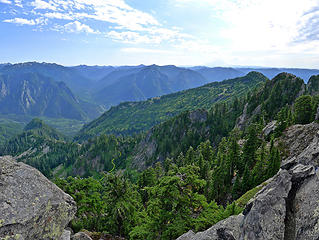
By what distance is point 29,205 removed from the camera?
17031mm

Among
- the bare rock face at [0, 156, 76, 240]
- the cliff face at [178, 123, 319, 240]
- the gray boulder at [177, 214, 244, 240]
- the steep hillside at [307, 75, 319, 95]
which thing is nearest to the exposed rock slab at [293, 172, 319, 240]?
the cliff face at [178, 123, 319, 240]

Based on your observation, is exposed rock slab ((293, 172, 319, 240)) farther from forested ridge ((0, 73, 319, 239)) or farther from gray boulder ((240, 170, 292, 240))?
forested ridge ((0, 73, 319, 239))

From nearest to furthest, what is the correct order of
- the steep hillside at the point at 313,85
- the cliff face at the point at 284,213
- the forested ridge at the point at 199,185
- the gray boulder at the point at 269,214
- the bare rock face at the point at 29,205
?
the cliff face at the point at 284,213, the gray boulder at the point at 269,214, the bare rock face at the point at 29,205, the forested ridge at the point at 199,185, the steep hillside at the point at 313,85

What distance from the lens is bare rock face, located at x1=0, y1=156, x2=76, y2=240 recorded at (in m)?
15.8

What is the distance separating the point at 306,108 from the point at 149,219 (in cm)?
6200

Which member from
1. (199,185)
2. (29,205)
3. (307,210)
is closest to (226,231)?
(307,210)

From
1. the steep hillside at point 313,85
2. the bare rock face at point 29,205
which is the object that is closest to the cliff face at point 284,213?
the bare rock face at point 29,205

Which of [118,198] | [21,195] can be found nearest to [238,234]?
[21,195]

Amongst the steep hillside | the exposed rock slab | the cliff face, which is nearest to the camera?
the exposed rock slab

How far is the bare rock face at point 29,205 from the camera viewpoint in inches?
623

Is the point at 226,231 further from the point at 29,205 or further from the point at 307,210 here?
the point at 29,205

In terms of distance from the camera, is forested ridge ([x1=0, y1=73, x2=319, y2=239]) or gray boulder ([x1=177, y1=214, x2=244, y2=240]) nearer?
gray boulder ([x1=177, y1=214, x2=244, y2=240])

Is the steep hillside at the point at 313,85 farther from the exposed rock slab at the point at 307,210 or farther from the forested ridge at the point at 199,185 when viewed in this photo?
the exposed rock slab at the point at 307,210

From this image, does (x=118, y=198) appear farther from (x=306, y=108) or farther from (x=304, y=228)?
(x=306, y=108)
